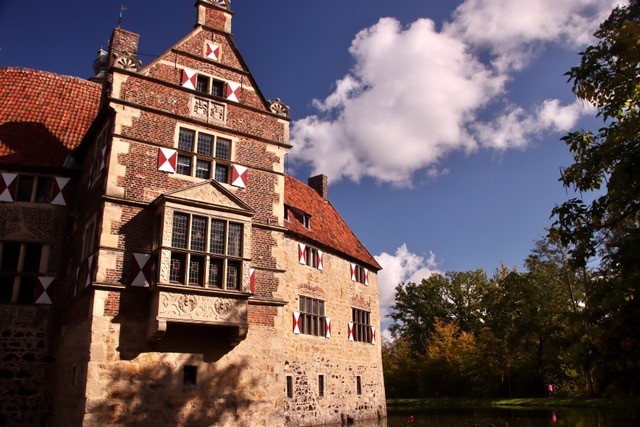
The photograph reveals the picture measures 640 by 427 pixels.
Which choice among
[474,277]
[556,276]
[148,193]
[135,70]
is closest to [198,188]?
[148,193]

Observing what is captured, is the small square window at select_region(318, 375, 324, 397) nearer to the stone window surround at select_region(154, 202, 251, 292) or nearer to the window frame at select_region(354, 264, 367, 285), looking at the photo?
the window frame at select_region(354, 264, 367, 285)

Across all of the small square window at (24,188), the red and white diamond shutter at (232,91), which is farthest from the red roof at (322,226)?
the small square window at (24,188)

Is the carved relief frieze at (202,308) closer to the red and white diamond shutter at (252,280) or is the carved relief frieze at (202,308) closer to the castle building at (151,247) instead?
the castle building at (151,247)

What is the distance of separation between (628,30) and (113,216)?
11155 mm

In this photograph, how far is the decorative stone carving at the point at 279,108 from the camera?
16344 mm

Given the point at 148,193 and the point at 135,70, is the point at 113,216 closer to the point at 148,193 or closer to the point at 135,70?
the point at 148,193

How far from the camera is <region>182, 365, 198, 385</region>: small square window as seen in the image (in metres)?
12.6

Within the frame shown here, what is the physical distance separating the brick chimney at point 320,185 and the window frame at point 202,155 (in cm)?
1405

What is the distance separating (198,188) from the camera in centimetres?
1345

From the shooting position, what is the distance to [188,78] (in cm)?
1480

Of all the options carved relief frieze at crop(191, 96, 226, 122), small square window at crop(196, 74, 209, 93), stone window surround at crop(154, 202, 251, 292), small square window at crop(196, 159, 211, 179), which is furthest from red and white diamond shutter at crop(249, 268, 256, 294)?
small square window at crop(196, 74, 209, 93)

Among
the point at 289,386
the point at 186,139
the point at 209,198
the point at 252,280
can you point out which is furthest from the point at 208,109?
the point at 289,386

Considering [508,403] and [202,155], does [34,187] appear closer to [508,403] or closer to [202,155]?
[202,155]

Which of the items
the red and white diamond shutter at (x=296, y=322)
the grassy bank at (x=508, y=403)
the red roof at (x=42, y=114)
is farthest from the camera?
the grassy bank at (x=508, y=403)
